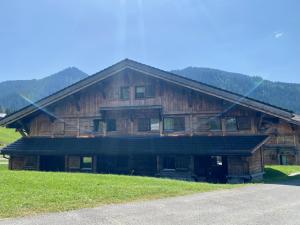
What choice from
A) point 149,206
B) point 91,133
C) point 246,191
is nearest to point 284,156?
point 91,133

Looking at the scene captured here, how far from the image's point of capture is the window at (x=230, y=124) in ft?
88.2

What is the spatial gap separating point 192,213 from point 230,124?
17.4 m

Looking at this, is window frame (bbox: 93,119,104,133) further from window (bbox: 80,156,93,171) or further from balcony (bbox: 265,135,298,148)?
balcony (bbox: 265,135,298,148)

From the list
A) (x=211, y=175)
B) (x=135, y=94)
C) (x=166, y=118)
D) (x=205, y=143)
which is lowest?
(x=211, y=175)

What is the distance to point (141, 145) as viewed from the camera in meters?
27.1

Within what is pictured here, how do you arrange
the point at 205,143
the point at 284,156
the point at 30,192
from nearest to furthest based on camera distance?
the point at 30,192 < the point at 205,143 < the point at 284,156

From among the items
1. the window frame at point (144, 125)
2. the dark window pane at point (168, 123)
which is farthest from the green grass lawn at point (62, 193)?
the window frame at point (144, 125)

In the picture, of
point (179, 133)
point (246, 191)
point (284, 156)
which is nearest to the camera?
point (246, 191)

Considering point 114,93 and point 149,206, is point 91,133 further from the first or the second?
point 149,206

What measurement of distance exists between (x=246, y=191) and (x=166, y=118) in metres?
13.5

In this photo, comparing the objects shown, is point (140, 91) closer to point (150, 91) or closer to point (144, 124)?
point (150, 91)

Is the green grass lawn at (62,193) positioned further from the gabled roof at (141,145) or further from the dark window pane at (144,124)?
the dark window pane at (144,124)

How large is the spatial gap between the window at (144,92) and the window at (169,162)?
5.54 m

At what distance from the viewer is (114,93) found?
2983 centimetres
